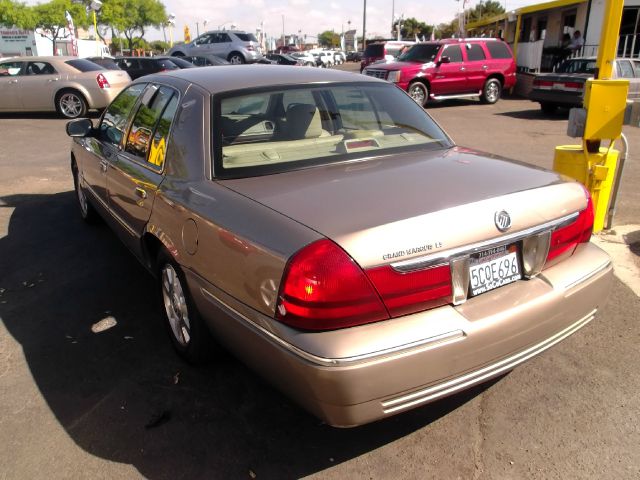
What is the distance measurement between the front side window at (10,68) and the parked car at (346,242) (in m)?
12.9

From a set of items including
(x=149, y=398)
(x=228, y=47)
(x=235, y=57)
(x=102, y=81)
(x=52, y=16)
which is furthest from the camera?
(x=52, y=16)

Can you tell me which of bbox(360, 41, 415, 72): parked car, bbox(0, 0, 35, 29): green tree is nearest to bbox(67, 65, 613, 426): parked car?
bbox(360, 41, 415, 72): parked car

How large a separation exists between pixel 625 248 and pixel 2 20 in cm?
6932

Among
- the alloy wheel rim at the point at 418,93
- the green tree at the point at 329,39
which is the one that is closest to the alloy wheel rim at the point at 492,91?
the alloy wheel rim at the point at 418,93

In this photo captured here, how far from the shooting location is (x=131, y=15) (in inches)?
2840

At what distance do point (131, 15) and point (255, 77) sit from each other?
256 feet

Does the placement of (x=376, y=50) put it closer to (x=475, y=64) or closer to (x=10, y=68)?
(x=475, y=64)

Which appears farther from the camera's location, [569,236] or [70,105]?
[70,105]

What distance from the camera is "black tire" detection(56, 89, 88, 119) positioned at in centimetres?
1420

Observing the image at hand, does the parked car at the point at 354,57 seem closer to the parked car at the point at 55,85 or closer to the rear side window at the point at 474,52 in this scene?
the rear side window at the point at 474,52

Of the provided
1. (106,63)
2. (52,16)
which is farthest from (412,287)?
(52,16)

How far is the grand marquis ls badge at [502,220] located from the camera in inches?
93.1

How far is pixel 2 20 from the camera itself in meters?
59.2

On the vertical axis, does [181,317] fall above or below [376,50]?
below
